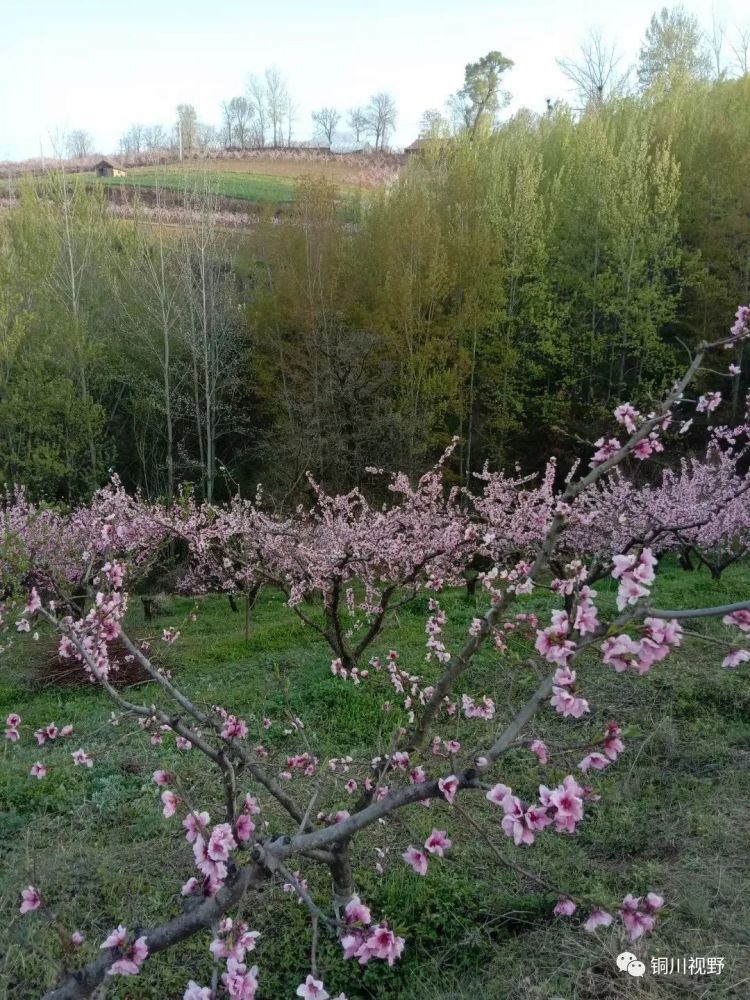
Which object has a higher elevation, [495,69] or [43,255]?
[495,69]

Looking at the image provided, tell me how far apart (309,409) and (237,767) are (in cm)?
1352

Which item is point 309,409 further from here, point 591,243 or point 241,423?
point 591,243

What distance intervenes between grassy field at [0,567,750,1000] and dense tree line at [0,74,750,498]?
1056 cm

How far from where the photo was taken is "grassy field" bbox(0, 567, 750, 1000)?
2.62m

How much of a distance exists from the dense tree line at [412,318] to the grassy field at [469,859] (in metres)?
10.6

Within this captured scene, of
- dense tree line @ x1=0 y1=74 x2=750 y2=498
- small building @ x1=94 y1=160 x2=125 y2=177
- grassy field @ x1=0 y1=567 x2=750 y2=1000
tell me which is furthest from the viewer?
small building @ x1=94 y1=160 x2=125 y2=177

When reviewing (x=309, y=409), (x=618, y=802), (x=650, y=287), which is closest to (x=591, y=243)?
(x=650, y=287)

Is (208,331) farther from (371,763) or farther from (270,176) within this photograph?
(270,176)

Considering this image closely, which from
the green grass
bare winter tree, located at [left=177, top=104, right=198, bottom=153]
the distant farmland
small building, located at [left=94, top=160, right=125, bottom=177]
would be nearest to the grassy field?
bare winter tree, located at [left=177, top=104, right=198, bottom=153]

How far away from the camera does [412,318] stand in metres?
16.5

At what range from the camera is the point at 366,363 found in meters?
16.3

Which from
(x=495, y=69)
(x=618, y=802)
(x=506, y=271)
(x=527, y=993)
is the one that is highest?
(x=495, y=69)
